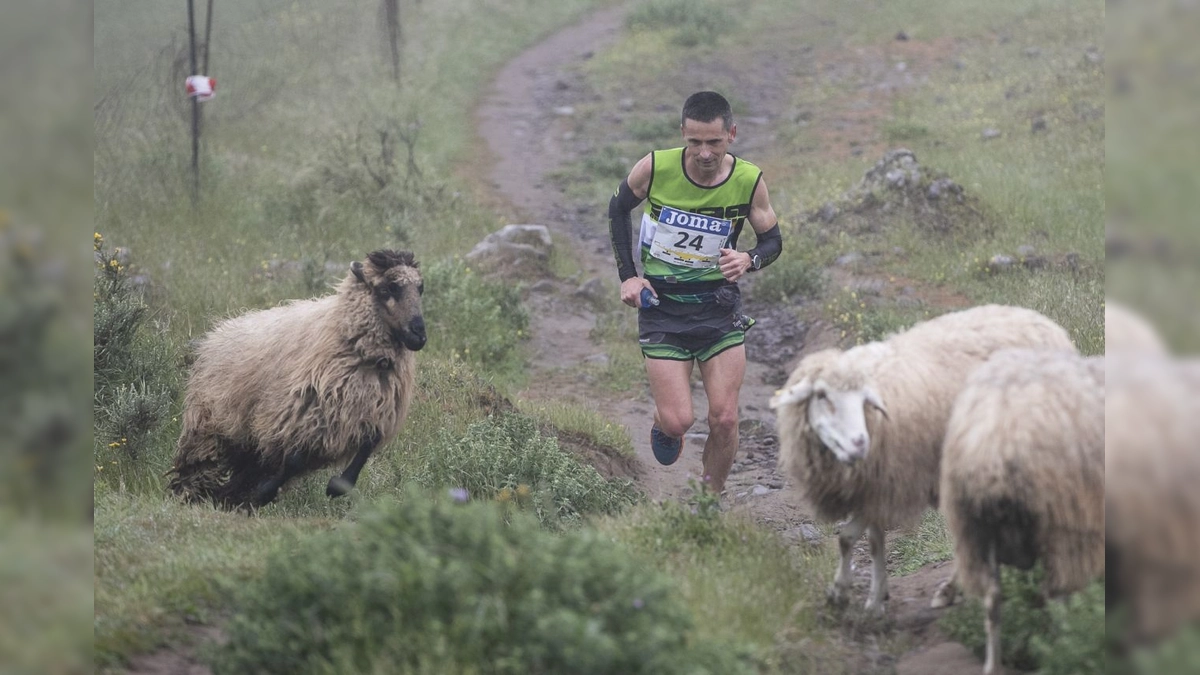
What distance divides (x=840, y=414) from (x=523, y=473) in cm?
268

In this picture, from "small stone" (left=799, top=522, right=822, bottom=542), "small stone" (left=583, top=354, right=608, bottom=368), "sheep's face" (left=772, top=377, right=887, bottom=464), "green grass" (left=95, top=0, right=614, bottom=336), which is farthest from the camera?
"green grass" (left=95, top=0, right=614, bottom=336)

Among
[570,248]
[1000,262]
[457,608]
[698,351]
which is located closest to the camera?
[457,608]

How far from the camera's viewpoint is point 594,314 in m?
13.1

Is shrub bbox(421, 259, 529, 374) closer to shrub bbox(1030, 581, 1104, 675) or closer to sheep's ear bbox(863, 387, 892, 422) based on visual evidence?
sheep's ear bbox(863, 387, 892, 422)

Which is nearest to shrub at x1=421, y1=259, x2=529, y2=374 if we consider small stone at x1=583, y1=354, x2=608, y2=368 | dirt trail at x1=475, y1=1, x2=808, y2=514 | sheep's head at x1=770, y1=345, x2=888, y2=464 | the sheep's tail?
dirt trail at x1=475, y1=1, x2=808, y2=514

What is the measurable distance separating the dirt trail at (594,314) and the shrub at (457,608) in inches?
73.1

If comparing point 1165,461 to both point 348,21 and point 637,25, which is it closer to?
point 348,21

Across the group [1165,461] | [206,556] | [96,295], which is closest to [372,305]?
[206,556]

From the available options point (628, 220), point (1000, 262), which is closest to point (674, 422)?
point (628, 220)

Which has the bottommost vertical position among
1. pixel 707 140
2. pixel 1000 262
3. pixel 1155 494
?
pixel 1155 494

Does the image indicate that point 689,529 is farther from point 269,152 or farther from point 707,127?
point 269,152

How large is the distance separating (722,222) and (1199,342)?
4199 millimetres

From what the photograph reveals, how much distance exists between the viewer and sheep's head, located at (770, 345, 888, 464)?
5.31 m

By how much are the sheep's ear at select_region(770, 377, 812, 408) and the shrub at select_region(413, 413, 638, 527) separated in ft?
5.96
